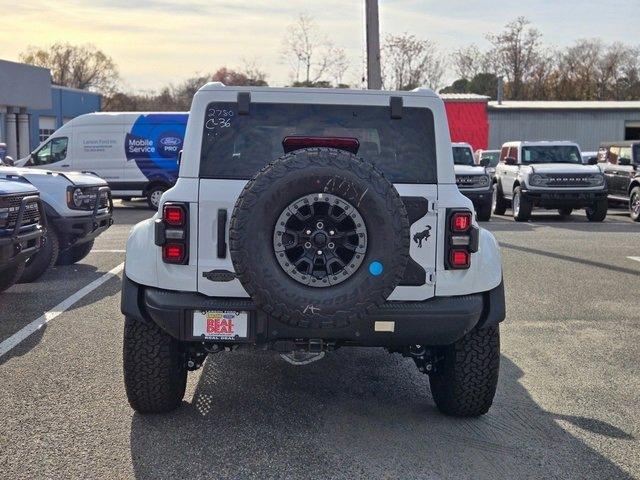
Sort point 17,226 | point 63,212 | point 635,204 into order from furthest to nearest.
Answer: point 635,204
point 63,212
point 17,226

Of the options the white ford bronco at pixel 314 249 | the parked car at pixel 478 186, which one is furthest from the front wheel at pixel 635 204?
the white ford bronco at pixel 314 249

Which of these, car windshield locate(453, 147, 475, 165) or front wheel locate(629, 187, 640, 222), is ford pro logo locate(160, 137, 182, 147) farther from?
front wheel locate(629, 187, 640, 222)

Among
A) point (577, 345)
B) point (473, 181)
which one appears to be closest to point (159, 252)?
point (577, 345)

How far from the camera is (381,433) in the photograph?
4.67 metres

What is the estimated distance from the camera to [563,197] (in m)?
18.4

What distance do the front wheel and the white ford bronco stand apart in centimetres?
1533

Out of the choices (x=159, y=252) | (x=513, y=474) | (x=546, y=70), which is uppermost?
(x=546, y=70)

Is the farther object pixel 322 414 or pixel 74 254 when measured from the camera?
pixel 74 254

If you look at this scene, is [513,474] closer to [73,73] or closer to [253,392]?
[253,392]

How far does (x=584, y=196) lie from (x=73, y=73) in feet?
266

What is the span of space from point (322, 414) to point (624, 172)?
16877 mm

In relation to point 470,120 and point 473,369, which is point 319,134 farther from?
point 470,120

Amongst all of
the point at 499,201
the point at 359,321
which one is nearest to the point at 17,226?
the point at 359,321

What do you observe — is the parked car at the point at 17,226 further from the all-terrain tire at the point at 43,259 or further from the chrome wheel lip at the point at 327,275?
the chrome wheel lip at the point at 327,275
